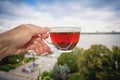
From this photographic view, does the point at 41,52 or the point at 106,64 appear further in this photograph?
the point at 106,64

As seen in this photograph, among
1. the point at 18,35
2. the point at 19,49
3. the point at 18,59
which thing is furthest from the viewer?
the point at 18,59

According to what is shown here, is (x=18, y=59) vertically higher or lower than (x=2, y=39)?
lower

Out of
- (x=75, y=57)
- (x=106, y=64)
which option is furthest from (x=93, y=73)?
(x=75, y=57)

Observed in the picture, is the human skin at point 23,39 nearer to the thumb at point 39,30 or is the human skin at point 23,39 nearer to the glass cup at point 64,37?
the thumb at point 39,30

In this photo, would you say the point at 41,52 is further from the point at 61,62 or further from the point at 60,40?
the point at 61,62

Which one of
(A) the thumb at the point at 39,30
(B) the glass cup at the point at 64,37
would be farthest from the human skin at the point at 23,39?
(B) the glass cup at the point at 64,37

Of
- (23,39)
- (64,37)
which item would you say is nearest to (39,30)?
(23,39)

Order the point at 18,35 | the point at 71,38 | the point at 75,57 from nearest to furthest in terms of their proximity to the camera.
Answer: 1. the point at 71,38
2. the point at 18,35
3. the point at 75,57
